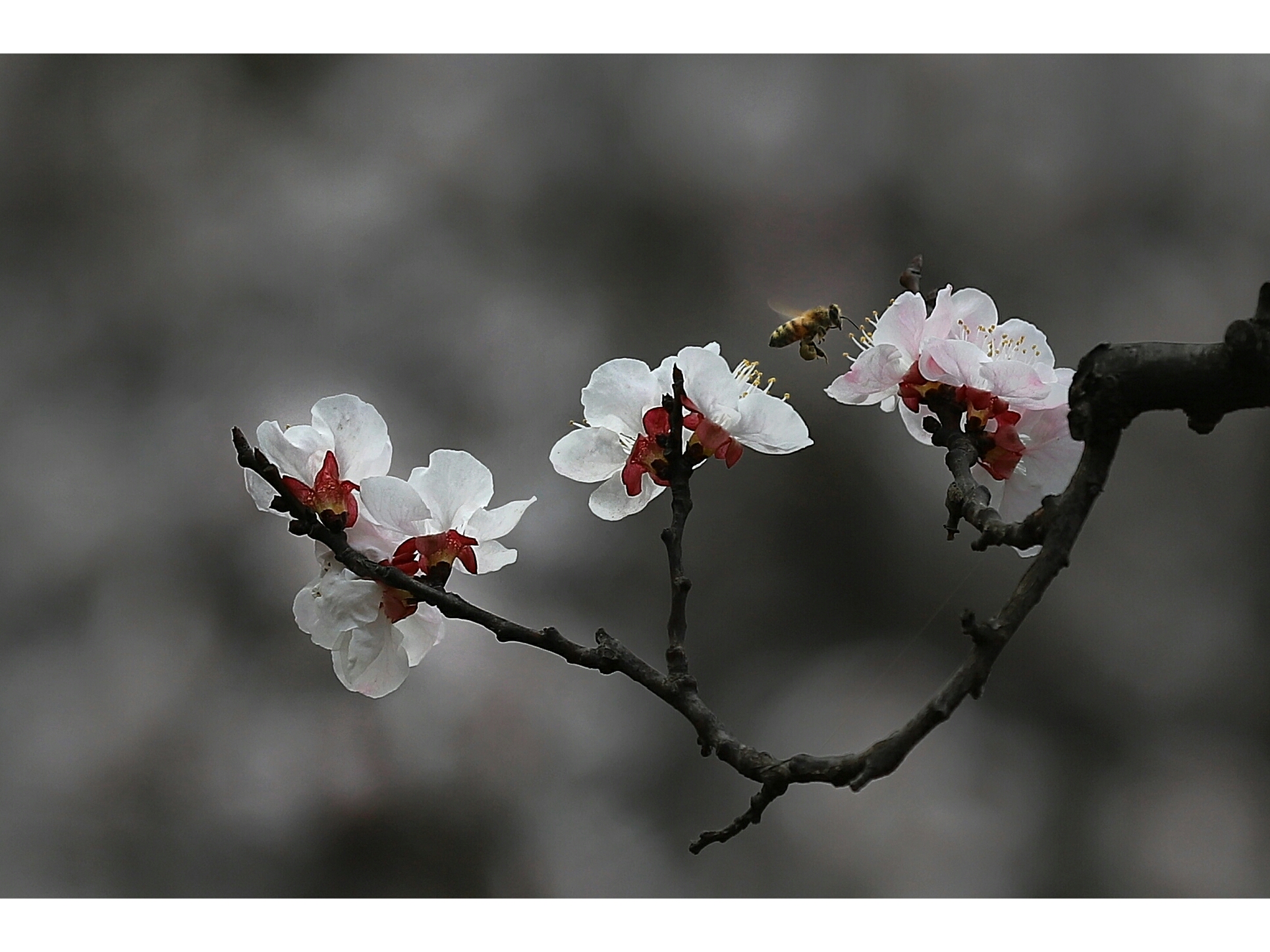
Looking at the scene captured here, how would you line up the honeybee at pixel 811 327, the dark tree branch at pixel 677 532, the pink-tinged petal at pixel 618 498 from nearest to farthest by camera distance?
the dark tree branch at pixel 677 532 → the pink-tinged petal at pixel 618 498 → the honeybee at pixel 811 327

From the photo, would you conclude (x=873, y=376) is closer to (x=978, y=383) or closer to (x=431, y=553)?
(x=978, y=383)

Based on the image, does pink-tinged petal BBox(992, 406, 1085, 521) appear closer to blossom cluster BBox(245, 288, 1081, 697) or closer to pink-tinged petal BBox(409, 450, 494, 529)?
blossom cluster BBox(245, 288, 1081, 697)

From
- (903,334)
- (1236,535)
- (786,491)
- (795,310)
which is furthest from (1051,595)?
(903,334)

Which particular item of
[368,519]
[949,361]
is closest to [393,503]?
[368,519]

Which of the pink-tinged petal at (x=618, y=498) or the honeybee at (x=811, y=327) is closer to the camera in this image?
the pink-tinged petal at (x=618, y=498)

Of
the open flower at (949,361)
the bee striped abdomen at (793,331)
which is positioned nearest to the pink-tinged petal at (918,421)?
the open flower at (949,361)

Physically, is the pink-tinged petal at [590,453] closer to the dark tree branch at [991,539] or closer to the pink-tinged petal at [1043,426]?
the dark tree branch at [991,539]

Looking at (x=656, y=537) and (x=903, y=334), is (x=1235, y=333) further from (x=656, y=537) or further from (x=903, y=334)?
(x=656, y=537)

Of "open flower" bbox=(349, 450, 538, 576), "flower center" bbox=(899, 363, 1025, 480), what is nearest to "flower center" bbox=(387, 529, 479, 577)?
"open flower" bbox=(349, 450, 538, 576)
